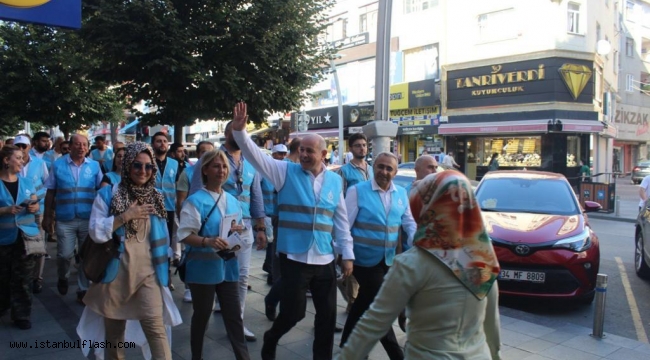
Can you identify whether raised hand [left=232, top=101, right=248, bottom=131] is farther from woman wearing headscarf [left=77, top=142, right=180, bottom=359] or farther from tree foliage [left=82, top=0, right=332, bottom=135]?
tree foliage [left=82, top=0, right=332, bottom=135]

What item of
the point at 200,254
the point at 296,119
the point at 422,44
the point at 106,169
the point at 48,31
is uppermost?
the point at 422,44

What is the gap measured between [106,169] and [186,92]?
10.9 feet

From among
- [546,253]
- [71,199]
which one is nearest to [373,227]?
[546,253]

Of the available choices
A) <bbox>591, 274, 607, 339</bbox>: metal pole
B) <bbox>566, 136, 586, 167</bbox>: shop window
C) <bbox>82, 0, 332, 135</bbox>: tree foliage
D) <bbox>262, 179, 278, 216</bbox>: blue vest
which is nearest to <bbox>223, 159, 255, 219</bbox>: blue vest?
<bbox>262, 179, 278, 216</bbox>: blue vest

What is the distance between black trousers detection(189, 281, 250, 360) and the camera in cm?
397

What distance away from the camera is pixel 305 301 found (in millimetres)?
4023

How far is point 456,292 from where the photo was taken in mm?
2154

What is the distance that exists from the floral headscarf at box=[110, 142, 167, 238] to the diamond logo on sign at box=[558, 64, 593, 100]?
76.6 ft

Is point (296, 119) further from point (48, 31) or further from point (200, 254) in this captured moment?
point (200, 254)

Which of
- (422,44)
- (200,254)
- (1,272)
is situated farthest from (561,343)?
(422,44)

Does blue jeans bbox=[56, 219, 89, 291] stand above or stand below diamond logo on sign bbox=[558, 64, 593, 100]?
below

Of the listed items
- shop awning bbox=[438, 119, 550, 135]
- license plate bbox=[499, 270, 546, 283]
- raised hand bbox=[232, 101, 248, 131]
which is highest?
shop awning bbox=[438, 119, 550, 135]

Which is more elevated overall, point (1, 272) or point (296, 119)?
point (296, 119)

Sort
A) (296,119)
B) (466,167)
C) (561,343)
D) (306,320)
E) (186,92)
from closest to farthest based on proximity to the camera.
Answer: (561,343), (306,320), (186,92), (296,119), (466,167)
